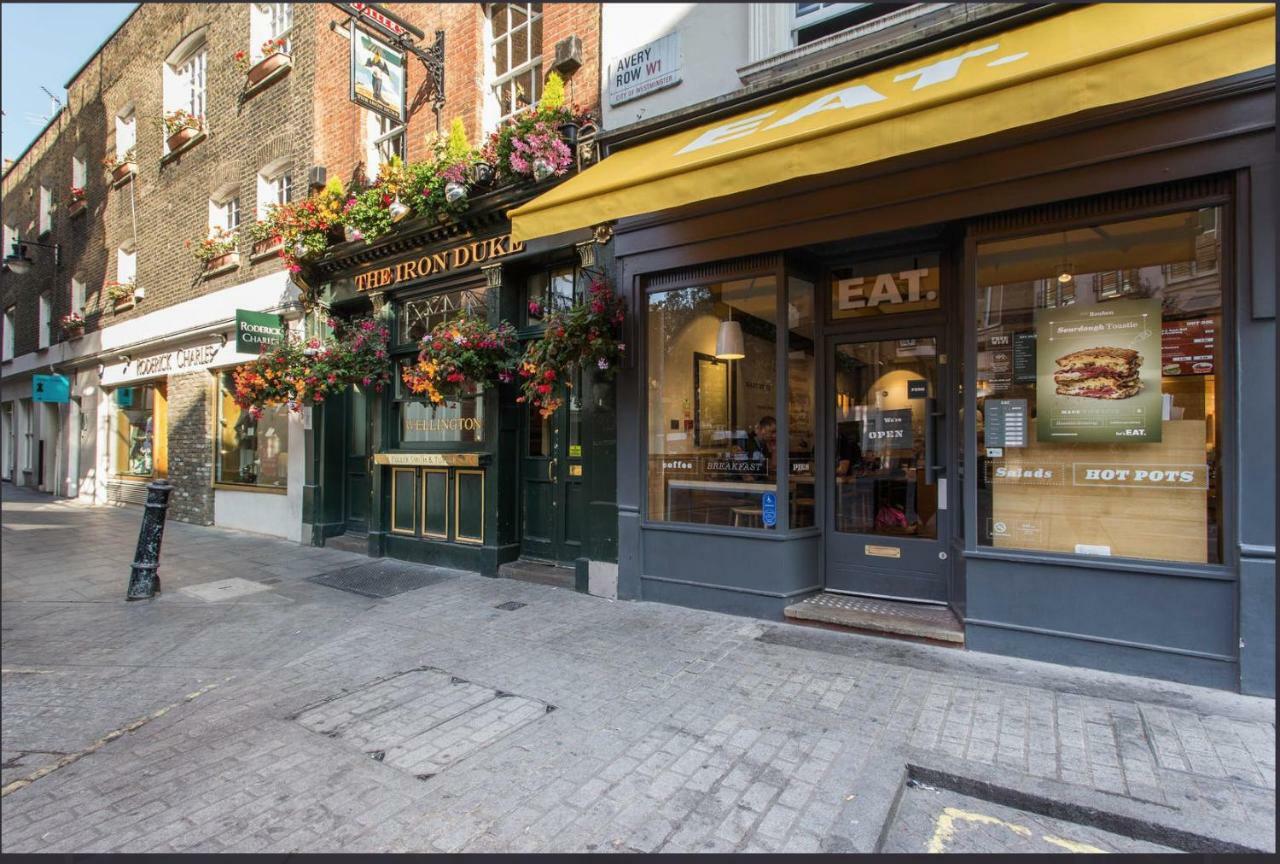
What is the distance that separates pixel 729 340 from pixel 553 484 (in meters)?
2.80

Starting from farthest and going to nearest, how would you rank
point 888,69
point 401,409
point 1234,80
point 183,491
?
point 183,491, point 401,409, point 888,69, point 1234,80

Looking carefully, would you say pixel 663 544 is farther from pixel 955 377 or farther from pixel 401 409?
pixel 401 409

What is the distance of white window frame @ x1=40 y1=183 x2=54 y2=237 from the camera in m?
18.0

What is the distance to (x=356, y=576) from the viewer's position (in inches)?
315

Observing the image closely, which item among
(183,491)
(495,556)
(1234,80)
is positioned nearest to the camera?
(1234,80)

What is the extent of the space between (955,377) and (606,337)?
10.4 feet

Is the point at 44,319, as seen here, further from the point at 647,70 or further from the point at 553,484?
the point at 647,70

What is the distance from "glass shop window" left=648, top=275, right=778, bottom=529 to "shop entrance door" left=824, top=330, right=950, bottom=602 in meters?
0.68

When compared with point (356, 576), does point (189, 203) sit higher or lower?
higher

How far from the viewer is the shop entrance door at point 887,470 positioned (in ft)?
18.7

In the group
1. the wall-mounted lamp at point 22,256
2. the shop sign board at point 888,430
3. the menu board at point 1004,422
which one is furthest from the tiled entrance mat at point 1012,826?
the wall-mounted lamp at point 22,256

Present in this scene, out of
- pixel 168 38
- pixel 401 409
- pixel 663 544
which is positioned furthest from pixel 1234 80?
pixel 168 38

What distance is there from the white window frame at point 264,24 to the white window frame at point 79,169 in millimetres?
8470

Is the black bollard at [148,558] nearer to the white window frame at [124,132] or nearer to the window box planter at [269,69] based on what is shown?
the window box planter at [269,69]
